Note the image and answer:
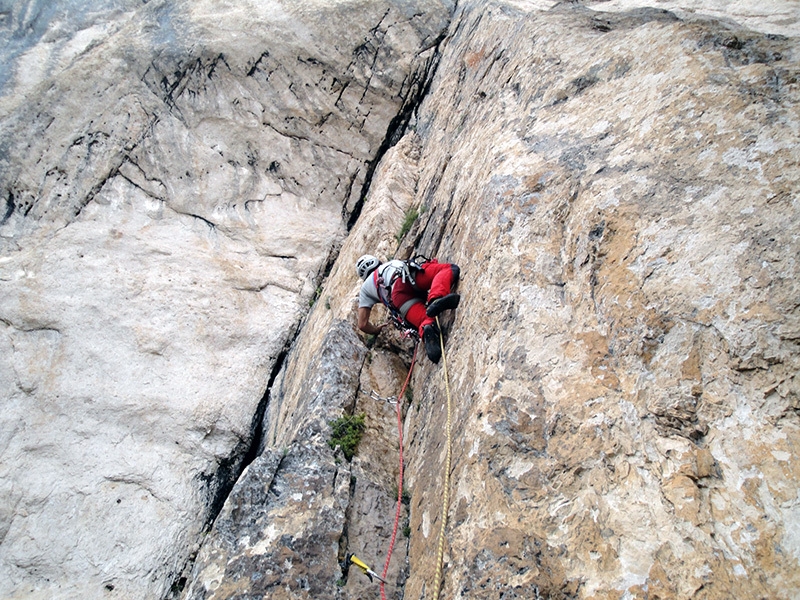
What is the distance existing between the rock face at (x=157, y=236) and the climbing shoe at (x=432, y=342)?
5467 millimetres

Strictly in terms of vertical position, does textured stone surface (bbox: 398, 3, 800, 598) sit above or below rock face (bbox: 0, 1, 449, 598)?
above

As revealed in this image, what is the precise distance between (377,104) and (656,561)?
11.8m

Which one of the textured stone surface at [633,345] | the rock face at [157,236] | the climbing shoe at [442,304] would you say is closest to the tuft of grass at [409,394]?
the textured stone surface at [633,345]

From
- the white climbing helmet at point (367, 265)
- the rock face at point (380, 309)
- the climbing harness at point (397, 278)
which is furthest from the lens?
the white climbing helmet at point (367, 265)

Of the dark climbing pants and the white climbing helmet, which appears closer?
the dark climbing pants

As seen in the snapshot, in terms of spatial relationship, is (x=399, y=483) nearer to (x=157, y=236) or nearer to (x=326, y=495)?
(x=326, y=495)

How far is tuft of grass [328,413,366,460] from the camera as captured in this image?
580 centimetres

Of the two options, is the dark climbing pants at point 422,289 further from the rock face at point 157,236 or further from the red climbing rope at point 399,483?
the rock face at point 157,236

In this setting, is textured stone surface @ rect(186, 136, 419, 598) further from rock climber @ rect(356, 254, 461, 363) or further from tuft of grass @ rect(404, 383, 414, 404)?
rock climber @ rect(356, 254, 461, 363)

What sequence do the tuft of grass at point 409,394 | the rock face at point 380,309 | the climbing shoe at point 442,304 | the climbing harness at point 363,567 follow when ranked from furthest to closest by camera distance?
the tuft of grass at point 409,394 < the climbing shoe at point 442,304 < the climbing harness at point 363,567 < the rock face at point 380,309

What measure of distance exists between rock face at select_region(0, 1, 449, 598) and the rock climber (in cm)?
438

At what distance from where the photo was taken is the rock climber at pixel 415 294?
222 inches

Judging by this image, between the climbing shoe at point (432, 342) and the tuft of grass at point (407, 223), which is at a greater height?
the climbing shoe at point (432, 342)

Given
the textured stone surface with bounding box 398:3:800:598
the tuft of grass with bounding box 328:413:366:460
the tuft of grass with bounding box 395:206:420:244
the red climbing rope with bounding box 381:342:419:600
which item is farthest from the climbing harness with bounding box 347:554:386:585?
the tuft of grass with bounding box 395:206:420:244
